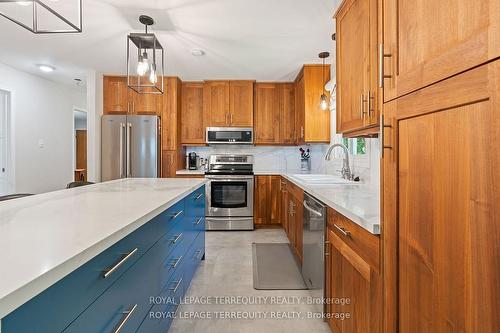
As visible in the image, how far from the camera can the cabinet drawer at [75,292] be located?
54 cm

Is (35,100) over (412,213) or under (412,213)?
over

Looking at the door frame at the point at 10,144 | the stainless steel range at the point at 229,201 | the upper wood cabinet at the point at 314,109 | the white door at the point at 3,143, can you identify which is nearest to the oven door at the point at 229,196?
the stainless steel range at the point at 229,201

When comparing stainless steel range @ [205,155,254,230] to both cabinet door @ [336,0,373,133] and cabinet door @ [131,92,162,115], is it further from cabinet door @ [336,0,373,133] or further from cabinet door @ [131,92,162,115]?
cabinet door @ [336,0,373,133]

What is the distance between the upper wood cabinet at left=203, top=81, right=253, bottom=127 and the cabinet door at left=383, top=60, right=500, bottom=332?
3.60 metres

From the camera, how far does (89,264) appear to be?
761mm

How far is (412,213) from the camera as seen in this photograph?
0.83 m

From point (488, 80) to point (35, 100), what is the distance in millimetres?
5645

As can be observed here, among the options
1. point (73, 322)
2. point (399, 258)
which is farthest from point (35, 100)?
point (399, 258)

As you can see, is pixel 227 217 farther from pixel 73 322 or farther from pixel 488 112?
pixel 488 112

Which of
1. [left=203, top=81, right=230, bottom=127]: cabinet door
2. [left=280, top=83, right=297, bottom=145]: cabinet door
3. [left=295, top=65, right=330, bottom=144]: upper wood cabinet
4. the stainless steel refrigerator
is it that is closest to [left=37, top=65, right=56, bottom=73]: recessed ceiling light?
the stainless steel refrigerator

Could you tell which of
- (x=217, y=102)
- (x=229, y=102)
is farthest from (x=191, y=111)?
(x=229, y=102)

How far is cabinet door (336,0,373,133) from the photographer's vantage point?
1535 mm

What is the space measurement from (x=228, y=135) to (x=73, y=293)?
380 centimetres

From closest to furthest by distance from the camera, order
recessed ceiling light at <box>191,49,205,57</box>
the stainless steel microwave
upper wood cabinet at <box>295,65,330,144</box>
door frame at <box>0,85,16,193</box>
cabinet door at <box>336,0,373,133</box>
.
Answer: cabinet door at <box>336,0,373,133</box> < recessed ceiling light at <box>191,49,205,57</box> < upper wood cabinet at <box>295,65,330,144</box> < door frame at <box>0,85,16,193</box> < the stainless steel microwave
